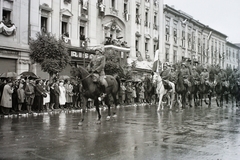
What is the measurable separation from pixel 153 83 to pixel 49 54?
24.6ft

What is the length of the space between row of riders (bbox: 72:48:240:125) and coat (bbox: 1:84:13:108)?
471cm

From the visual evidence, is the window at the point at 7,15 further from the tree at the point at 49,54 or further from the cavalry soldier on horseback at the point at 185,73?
the cavalry soldier on horseback at the point at 185,73

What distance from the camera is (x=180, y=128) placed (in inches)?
431

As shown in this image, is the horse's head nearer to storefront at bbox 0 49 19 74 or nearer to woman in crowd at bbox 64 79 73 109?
woman in crowd at bbox 64 79 73 109

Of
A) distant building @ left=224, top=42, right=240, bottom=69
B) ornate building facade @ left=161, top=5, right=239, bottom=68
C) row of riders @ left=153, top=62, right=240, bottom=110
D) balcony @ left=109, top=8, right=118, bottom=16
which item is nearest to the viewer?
row of riders @ left=153, top=62, right=240, bottom=110

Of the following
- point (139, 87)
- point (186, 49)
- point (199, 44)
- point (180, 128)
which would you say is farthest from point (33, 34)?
point (199, 44)

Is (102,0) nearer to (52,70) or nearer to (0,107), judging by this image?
(52,70)

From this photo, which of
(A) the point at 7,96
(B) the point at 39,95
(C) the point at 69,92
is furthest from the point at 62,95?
(A) the point at 7,96

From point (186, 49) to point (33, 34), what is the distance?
3714cm

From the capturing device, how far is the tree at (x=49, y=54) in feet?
74.2

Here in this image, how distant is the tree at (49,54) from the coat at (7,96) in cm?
564

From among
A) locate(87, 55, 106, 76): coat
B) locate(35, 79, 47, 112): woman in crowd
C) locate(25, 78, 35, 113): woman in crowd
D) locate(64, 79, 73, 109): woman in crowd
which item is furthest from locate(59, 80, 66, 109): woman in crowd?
locate(87, 55, 106, 76): coat

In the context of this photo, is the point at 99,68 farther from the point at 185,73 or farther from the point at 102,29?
the point at 102,29

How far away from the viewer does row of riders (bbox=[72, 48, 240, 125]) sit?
12.2 m
